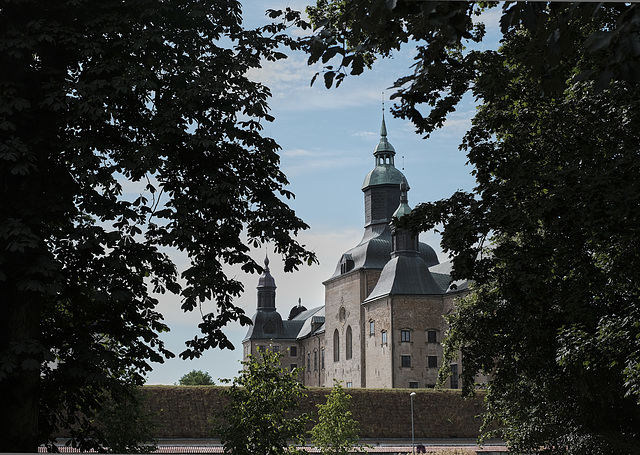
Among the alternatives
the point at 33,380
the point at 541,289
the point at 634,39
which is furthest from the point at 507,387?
the point at 634,39

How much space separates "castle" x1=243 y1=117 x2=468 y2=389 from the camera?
6412 centimetres

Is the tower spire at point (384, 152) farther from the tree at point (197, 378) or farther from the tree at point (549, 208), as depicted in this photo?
the tree at point (549, 208)

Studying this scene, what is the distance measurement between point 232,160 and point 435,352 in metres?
52.0

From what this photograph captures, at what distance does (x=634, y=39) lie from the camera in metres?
4.25

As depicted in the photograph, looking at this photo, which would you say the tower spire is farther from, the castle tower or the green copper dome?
the castle tower

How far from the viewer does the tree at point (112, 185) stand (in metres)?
12.4

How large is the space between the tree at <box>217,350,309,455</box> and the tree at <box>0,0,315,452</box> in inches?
190

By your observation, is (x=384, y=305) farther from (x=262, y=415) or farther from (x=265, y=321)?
(x=262, y=415)

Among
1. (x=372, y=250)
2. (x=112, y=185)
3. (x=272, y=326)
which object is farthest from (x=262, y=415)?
(x=272, y=326)

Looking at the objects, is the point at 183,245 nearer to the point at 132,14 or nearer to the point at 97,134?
the point at 97,134

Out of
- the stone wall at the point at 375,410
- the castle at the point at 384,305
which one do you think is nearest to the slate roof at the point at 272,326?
the castle at the point at 384,305

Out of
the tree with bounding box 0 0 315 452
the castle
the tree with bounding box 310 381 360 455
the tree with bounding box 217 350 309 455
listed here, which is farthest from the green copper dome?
the tree with bounding box 0 0 315 452

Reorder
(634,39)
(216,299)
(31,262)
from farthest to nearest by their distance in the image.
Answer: (216,299) → (31,262) → (634,39)

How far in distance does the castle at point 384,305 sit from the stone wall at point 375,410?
11.4 metres
